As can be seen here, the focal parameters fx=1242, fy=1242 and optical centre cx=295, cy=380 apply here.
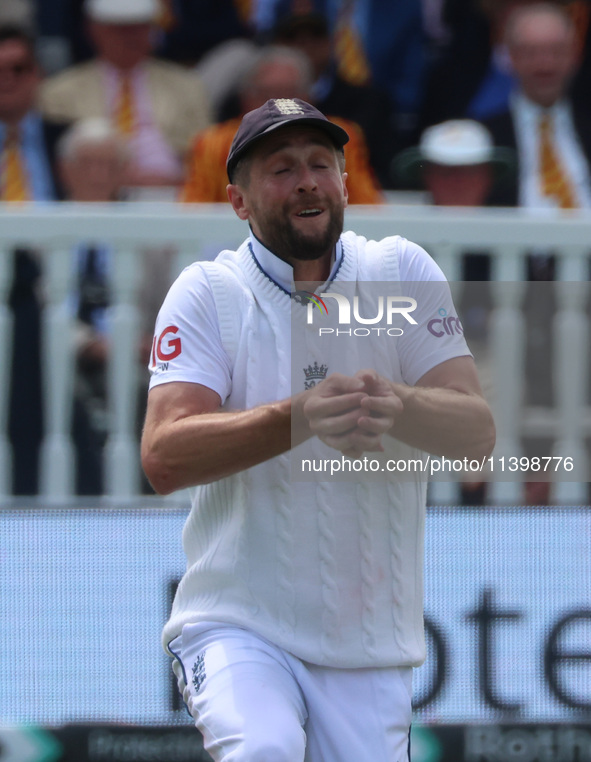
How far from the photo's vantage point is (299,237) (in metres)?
2.53

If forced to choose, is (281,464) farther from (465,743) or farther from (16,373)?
(16,373)

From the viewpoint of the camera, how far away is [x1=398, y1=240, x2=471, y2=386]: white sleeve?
2.59 m

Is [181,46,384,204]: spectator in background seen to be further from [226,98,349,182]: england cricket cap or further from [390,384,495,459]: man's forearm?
[390,384,495,459]: man's forearm

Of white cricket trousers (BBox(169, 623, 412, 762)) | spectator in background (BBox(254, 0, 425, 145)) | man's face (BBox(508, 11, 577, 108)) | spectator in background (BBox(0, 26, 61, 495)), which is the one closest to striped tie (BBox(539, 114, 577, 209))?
man's face (BBox(508, 11, 577, 108))

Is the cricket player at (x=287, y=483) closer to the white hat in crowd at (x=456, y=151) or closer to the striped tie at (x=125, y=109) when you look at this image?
the white hat in crowd at (x=456, y=151)

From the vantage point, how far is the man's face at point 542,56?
5707 mm

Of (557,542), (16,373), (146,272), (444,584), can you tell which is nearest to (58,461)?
(16,373)

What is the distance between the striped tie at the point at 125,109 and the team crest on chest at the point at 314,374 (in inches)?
135

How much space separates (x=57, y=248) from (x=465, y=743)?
2.19 meters

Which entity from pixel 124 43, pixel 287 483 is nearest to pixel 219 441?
pixel 287 483

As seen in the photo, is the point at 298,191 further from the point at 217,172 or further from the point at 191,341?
the point at 217,172

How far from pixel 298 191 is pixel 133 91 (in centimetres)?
366

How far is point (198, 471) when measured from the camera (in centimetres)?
241

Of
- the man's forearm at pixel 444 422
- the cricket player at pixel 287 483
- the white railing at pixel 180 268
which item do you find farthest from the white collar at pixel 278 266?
the white railing at pixel 180 268
